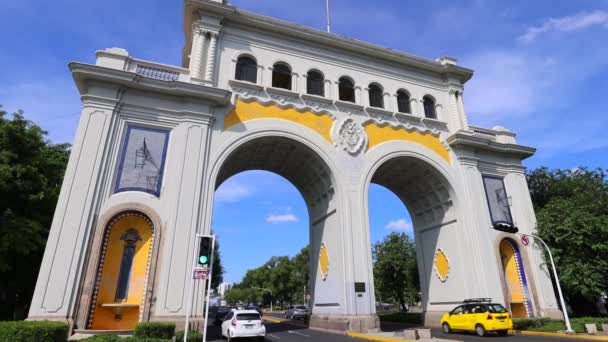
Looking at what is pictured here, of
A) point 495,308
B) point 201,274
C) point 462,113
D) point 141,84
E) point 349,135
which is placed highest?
point 462,113

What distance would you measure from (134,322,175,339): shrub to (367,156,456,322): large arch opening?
16.6 meters

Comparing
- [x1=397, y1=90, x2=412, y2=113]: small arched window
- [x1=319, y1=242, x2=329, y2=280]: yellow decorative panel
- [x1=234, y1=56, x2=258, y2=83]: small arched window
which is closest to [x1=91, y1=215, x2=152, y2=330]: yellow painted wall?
[x1=319, y1=242, x2=329, y2=280]: yellow decorative panel

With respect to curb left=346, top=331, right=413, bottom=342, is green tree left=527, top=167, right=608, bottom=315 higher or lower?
higher

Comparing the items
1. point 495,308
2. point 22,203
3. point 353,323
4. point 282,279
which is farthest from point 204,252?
point 282,279

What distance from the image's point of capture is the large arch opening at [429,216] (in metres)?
24.6

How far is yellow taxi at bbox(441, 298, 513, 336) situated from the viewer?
1709cm

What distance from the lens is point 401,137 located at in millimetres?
25031

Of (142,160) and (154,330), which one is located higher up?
(142,160)

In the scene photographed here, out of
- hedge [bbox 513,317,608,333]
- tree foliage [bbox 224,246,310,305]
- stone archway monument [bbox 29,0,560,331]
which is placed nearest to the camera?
stone archway monument [bbox 29,0,560,331]

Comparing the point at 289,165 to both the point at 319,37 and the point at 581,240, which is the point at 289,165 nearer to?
the point at 319,37

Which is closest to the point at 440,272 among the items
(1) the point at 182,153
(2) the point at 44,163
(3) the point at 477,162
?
(3) the point at 477,162

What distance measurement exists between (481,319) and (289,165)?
49.4 ft

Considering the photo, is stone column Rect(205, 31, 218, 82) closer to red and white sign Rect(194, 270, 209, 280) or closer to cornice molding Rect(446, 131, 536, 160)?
red and white sign Rect(194, 270, 209, 280)

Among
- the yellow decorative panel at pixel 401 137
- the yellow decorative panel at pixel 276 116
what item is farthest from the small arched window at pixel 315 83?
the yellow decorative panel at pixel 401 137
